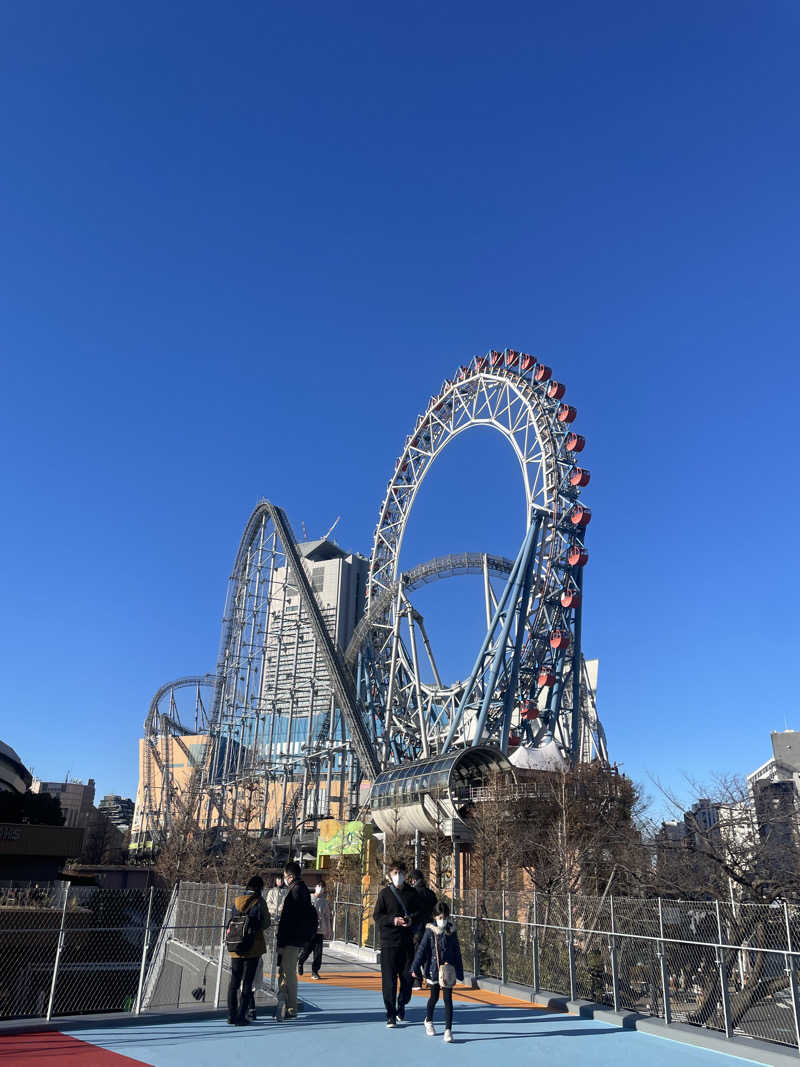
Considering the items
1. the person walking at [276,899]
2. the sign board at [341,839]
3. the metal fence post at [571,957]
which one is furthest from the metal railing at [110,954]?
the sign board at [341,839]

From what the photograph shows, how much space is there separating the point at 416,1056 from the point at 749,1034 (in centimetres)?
435

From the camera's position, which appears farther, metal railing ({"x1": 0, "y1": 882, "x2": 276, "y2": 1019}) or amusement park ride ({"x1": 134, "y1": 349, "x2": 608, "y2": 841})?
amusement park ride ({"x1": 134, "y1": 349, "x2": 608, "y2": 841})

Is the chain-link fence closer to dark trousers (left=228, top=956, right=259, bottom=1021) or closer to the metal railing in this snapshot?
the metal railing

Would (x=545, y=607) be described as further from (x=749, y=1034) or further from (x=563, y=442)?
(x=749, y=1034)

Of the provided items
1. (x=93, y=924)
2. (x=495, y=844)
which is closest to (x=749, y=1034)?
(x=495, y=844)

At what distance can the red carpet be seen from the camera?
719 cm

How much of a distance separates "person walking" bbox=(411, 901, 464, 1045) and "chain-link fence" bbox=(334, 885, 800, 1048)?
104 inches

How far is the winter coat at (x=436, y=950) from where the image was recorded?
9.16 metres

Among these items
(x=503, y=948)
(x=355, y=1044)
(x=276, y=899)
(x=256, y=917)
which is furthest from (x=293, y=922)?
(x=503, y=948)

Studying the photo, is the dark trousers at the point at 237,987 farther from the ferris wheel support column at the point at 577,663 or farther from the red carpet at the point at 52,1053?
the ferris wheel support column at the point at 577,663

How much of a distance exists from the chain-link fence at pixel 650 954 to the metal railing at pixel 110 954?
3.86m

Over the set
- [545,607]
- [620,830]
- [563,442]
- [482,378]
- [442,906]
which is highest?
[482,378]

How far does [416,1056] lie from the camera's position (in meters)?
7.86

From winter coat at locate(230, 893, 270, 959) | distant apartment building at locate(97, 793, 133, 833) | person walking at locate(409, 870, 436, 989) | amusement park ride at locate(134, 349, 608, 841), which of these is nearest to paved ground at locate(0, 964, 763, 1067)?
winter coat at locate(230, 893, 270, 959)
